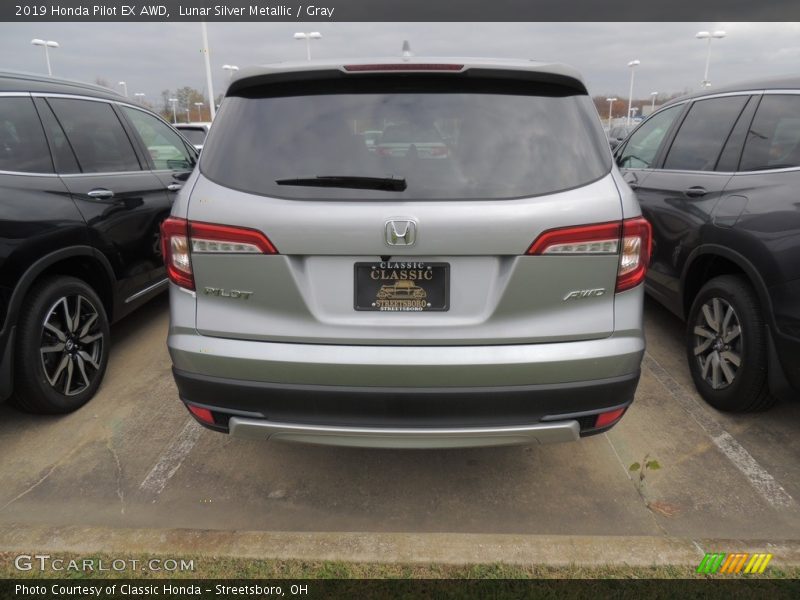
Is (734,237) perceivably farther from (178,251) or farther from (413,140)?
(178,251)

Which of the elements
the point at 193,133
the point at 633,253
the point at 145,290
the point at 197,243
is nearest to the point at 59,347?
the point at 145,290

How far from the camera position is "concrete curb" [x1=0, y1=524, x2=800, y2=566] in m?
2.22

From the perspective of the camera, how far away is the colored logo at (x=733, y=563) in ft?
7.14

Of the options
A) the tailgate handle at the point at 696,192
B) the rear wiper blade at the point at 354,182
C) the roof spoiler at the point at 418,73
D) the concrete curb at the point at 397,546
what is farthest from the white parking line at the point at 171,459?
the tailgate handle at the point at 696,192

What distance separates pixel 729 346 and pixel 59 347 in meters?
3.94

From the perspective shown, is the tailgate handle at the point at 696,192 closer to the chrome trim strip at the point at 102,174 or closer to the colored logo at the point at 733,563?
the colored logo at the point at 733,563

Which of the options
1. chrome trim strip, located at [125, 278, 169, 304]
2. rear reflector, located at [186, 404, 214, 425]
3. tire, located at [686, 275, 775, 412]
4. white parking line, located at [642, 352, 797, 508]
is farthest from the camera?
chrome trim strip, located at [125, 278, 169, 304]

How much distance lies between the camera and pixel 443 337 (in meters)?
2.09

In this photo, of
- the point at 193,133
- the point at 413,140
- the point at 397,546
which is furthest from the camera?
the point at 193,133

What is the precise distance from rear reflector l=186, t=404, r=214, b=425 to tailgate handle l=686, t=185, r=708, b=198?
3175 millimetres

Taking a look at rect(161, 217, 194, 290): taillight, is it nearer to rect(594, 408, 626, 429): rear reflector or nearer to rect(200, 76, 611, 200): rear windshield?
rect(200, 76, 611, 200): rear windshield

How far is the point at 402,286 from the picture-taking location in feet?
6.84

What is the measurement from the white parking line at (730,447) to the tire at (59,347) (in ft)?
12.3

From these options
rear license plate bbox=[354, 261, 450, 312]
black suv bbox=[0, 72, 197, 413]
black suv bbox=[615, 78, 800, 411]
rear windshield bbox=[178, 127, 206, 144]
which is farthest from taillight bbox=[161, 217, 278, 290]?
rear windshield bbox=[178, 127, 206, 144]
